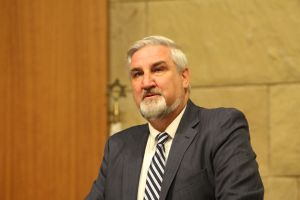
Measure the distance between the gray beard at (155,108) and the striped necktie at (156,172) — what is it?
9 cm

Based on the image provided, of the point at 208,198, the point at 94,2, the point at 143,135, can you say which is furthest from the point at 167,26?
the point at 208,198

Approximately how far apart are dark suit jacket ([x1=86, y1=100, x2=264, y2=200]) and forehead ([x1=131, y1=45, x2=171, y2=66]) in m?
0.23

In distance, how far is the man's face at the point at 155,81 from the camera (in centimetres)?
205

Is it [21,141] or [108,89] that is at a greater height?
[108,89]

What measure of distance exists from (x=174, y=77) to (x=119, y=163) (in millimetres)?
439

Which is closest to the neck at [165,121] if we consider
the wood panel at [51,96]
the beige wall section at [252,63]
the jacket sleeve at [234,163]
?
the jacket sleeve at [234,163]

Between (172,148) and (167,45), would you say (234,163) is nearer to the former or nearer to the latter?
(172,148)

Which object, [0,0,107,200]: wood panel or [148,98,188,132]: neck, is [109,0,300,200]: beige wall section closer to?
[0,0,107,200]: wood panel

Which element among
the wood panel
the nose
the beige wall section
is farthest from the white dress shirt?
the wood panel

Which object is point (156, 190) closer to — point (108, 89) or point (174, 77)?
point (174, 77)

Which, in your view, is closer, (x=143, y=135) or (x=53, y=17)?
(x=143, y=135)

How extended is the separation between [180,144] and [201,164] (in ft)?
0.42

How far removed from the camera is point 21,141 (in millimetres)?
3078

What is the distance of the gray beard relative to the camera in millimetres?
2037
